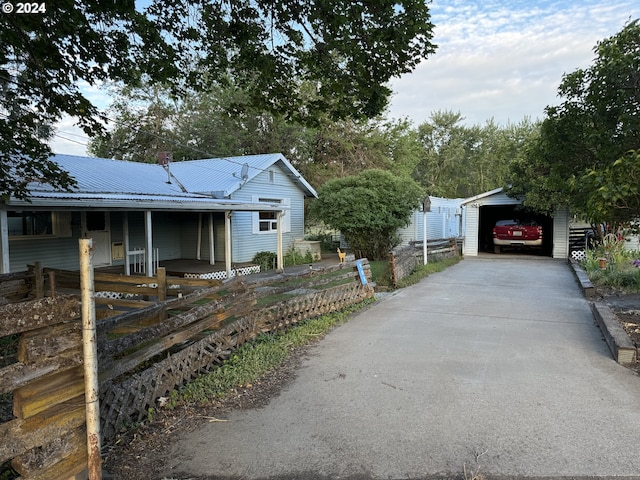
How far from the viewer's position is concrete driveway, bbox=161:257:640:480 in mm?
3297

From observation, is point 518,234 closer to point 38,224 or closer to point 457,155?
point 38,224

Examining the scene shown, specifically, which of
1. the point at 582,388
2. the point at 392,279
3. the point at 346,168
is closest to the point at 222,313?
the point at 582,388

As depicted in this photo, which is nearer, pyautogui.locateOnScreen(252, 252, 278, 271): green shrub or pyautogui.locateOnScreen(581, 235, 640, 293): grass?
pyautogui.locateOnScreen(581, 235, 640, 293): grass

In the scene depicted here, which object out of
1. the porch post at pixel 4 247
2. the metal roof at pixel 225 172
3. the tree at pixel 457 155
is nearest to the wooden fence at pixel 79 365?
the porch post at pixel 4 247

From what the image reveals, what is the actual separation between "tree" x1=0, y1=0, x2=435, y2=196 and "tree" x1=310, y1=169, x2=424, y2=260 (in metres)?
9.74

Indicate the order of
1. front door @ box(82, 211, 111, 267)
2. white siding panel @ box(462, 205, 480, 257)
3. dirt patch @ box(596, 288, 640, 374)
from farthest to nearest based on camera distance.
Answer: white siding panel @ box(462, 205, 480, 257)
front door @ box(82, 211, 111, 267)
dirt patch @ box(596, 288, 640, 374)

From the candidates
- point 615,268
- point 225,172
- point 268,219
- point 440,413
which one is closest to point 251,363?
point 440,413

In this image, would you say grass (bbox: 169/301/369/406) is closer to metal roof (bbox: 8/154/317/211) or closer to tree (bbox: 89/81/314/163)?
metal roof (bbox: 8/154/317/211)

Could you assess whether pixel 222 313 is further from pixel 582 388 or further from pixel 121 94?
pixel 121 94

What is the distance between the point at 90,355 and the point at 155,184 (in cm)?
1396

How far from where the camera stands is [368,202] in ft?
57.3

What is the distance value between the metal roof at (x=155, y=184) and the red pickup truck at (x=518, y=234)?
9.26 m

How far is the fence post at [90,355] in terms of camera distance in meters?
2.54

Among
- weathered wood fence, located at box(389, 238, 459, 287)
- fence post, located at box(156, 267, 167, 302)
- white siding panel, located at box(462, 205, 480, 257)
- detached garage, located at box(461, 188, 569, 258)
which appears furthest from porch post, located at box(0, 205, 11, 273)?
white siding panel, located at box(462, 205, 480, 257)
